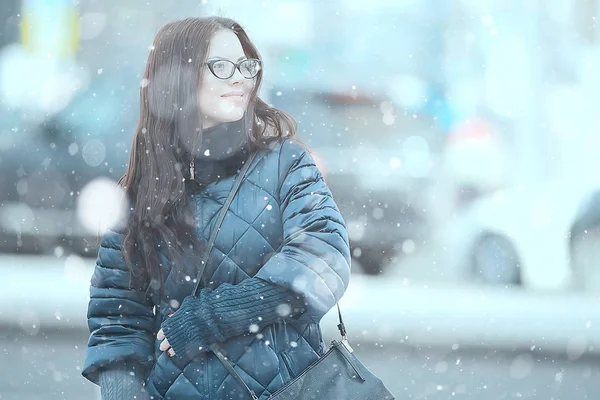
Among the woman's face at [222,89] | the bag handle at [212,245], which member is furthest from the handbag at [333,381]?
the woman's face at [222,89]

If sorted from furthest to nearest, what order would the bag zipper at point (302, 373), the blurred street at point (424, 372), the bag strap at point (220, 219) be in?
the blurred street at point (424, 372)
the bag strap at point (220, 219)
the bag zipper at point (302, 373)

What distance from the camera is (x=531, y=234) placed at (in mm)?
6184

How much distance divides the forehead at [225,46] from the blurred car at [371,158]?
3947 mm

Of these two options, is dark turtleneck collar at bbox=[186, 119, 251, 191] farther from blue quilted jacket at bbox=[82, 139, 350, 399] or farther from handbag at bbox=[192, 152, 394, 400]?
handbag at bbox=[192, 152, 394, 400]

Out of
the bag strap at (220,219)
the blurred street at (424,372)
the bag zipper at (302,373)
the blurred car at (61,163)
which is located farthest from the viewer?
the blurred car at (61,163)

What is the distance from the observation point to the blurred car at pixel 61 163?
6.29 meters

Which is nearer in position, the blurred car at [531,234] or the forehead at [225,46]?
the forehead at [225,46]

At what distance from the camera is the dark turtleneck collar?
2074 millimetres

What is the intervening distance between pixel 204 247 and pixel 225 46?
530mm

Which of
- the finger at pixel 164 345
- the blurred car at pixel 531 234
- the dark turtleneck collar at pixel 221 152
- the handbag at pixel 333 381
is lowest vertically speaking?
the blurred car at pixel 531 234

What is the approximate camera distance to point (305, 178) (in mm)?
2033

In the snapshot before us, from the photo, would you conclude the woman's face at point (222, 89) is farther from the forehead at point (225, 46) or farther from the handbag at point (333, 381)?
the handbag at point (333, 381)

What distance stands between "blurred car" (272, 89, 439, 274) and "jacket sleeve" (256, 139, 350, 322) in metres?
4.03

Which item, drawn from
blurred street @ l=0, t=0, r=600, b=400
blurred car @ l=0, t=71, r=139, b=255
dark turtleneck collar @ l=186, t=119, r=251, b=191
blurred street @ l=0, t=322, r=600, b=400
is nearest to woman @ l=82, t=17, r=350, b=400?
dark turtleneck collar @ l=186, t=119, r=251, b=191
